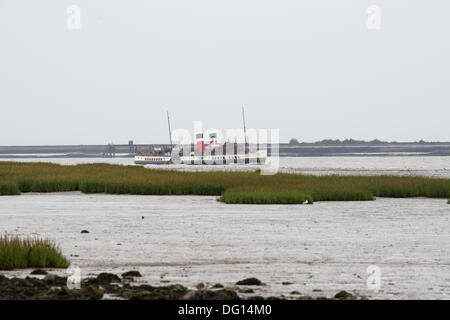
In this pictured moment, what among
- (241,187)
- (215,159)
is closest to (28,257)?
(241,187)

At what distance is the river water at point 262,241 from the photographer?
16.8 metres

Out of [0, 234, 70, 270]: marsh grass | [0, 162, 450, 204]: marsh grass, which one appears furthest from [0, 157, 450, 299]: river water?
[0, 162, 450, 204]: marsh grass

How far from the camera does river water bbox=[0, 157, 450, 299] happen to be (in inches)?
662

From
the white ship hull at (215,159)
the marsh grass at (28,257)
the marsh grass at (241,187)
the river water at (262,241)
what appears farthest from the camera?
the white ship hull at (215,159)

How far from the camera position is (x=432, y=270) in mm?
18016

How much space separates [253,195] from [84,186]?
1193 centimetres

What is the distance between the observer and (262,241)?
2338 cm

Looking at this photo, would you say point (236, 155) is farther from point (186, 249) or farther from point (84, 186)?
point (186, 249)

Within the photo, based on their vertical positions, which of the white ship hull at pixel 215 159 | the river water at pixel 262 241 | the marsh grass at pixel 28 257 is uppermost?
the marsh grass at pixel 28 257

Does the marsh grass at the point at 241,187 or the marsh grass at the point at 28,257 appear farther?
the marsh grass at the point at 241,187

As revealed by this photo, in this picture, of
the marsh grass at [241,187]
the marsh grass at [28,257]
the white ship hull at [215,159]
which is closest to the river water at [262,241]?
the marsh grass at [28,257]

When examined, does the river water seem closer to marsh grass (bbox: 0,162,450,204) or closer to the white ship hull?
marsh grass (bbox: 0,162,450,204)

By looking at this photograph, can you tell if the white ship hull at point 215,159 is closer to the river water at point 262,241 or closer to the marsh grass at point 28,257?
the river water at point 262,241
